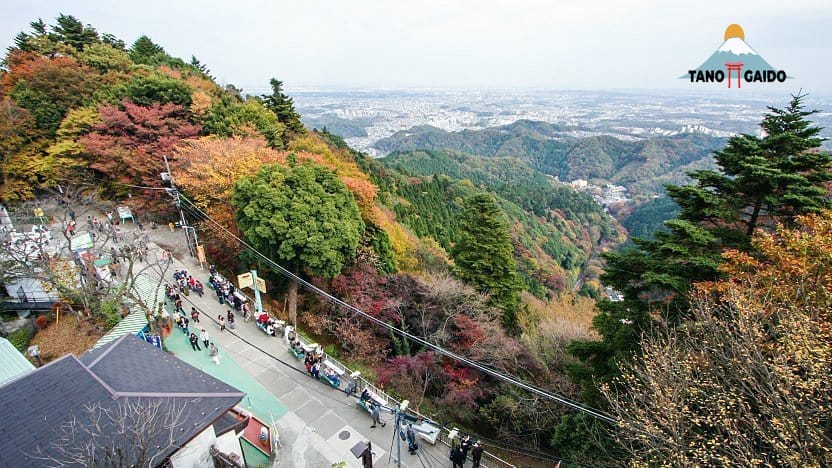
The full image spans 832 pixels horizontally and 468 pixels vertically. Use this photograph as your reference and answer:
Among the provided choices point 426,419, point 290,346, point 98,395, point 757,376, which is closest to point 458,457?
point 426,419

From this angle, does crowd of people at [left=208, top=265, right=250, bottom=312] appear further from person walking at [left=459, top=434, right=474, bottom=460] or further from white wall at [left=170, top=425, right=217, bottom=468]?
person walking at [left=459, top=434, right=474, bottom=460]

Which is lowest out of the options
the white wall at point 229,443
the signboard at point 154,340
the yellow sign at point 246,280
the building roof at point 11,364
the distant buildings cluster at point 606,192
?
the distant buildings cluster at point 606,192

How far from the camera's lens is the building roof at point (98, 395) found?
7.41m

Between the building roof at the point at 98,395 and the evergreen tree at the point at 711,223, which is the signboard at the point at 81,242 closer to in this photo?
the building roof at the point at 98,395

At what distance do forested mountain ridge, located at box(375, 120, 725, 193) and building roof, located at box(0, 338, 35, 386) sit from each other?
497ft

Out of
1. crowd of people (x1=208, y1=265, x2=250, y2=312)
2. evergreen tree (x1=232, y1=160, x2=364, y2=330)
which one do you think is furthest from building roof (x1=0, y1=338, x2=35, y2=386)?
evergreen tree (x1=232, y1=160, x2=364, y2=330)

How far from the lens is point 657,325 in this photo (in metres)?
11.3

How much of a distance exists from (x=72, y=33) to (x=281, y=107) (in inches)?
920

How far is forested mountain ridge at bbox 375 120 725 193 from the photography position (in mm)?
147750

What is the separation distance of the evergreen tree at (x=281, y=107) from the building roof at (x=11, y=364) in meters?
27.4

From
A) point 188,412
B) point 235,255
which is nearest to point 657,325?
point 188,412

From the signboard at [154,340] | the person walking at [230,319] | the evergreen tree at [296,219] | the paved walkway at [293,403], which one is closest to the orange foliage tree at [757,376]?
the paved walkway at [293,403]

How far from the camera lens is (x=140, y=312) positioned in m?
15.3

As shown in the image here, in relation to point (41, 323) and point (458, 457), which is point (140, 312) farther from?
point (458, 457)
